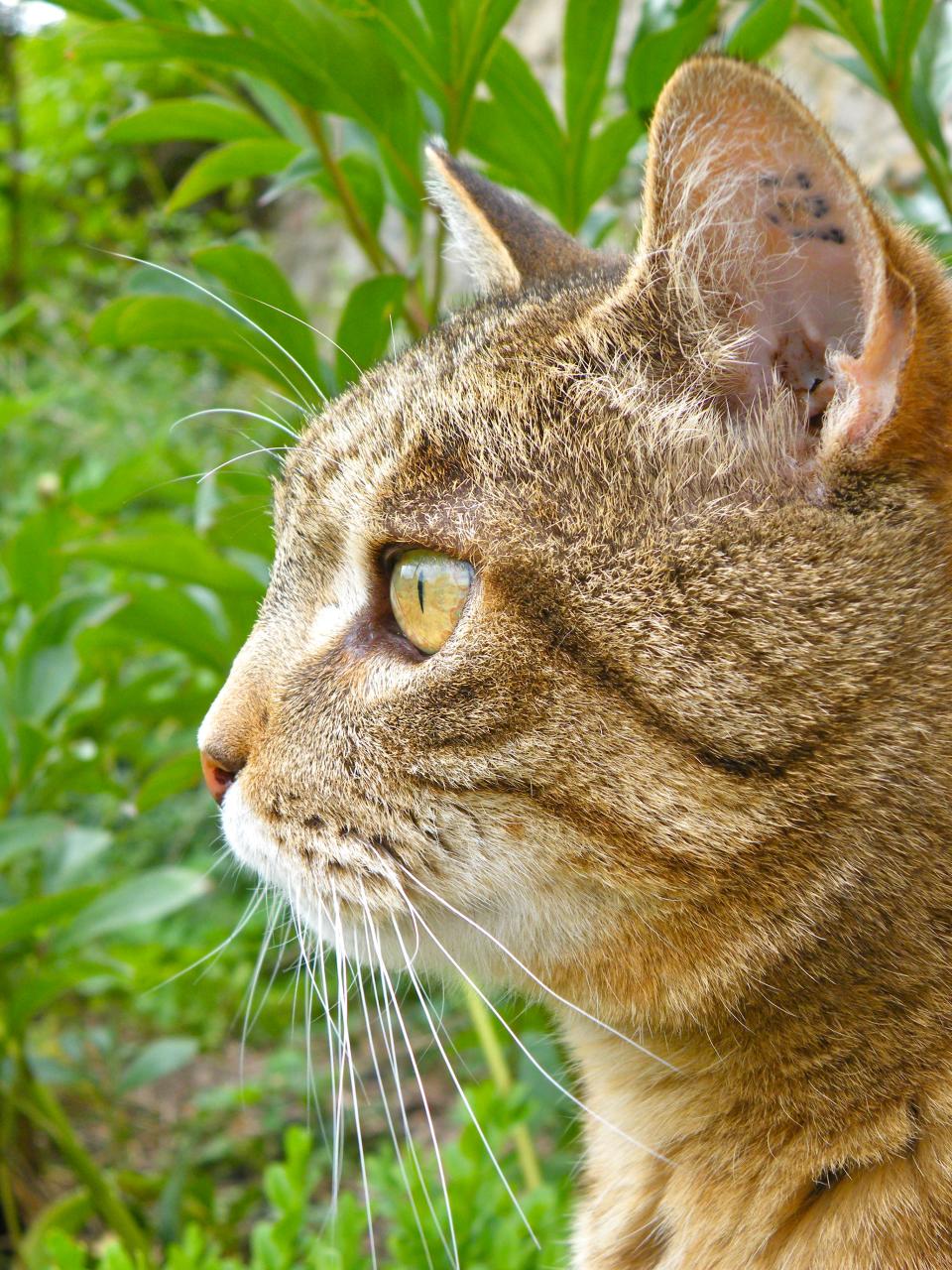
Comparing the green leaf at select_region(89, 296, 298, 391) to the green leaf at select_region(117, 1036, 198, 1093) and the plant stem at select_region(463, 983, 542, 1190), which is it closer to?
the plant stem at select_region(463, 983, 542, 1190)

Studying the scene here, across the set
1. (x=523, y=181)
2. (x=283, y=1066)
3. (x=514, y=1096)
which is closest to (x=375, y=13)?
(x=523, y=181)

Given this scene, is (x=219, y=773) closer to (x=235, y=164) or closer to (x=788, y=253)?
(x=788, y=253)

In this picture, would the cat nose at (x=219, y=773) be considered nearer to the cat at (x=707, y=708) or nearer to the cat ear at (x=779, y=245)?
the cat at (x=707, y=708)

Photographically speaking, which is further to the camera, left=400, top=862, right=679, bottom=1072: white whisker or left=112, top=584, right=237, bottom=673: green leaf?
left=112, top=584, right=237, bottom=673: green leaf

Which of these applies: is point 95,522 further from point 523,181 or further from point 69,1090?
point 69,1090

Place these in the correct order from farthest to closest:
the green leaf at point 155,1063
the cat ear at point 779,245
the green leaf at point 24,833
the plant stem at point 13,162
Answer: the plant stem at point 13,162, the green leaf at point 155,1063, the green leaf at point 24,833, the cat ear at point 779,245

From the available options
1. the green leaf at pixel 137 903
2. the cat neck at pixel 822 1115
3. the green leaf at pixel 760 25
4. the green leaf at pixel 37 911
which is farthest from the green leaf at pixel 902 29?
the green leaf at pixel 37 911

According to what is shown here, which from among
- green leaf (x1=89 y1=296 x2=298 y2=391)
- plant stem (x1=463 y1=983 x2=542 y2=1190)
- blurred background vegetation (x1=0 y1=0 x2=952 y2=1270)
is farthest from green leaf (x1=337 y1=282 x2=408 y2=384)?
plant stem (x1=463 y1=983 x2=542 y2=1190)
